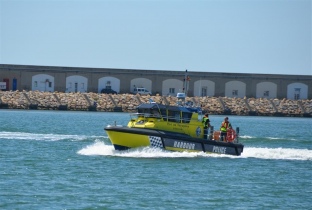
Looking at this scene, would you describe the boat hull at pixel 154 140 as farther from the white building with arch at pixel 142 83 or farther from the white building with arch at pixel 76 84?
the white building with arch at pixel 76 84

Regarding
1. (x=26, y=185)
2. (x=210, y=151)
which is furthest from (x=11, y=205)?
(x=210, y=151)

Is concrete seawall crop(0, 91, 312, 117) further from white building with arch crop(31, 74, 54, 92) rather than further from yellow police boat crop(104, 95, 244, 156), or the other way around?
yellow police boat crop(104, 95, 244, 156)

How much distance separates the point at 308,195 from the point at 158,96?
203 feet

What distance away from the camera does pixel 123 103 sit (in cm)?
8994

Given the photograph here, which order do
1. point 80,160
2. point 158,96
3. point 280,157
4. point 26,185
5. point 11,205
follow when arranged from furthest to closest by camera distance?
point 158,96 < point 280,157 < point 80,160 < point 26,185 < point 11,205

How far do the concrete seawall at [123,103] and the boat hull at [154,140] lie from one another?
49396 mm

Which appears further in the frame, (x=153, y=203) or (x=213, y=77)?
(x=213, y=77)

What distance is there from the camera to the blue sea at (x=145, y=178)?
1009 inches

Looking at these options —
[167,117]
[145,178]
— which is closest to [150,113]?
[167,117]

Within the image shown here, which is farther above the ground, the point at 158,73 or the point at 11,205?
the point at 158,73

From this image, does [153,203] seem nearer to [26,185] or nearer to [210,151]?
[26,185]

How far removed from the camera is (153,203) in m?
25.4

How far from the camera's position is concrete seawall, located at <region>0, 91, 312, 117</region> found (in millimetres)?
87750

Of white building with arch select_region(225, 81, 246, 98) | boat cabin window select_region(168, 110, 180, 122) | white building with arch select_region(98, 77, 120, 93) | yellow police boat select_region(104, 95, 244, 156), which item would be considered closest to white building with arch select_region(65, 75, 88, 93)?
white building with arch select_region(98, 77, 120, 93)
